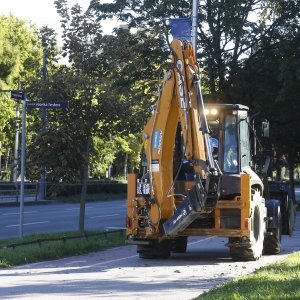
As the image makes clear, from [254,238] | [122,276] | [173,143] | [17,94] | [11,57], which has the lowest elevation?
[122,276]

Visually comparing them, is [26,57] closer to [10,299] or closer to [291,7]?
[291,7]

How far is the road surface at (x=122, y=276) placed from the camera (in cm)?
1012

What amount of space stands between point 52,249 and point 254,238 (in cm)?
418

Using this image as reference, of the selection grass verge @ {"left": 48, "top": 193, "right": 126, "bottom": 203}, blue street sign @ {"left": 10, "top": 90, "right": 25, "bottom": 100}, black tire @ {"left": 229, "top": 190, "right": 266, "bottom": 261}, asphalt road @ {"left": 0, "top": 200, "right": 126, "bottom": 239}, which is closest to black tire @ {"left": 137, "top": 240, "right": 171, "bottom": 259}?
black tire @ {"left": 229, "top": 190, "right": 266, "bottom": 261}

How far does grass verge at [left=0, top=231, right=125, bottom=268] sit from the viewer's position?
1380 cm

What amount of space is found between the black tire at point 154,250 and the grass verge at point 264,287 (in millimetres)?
3681

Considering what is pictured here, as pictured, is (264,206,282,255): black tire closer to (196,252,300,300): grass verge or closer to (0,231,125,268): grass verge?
(0,231,125,268): grass verge

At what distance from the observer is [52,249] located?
1514cm

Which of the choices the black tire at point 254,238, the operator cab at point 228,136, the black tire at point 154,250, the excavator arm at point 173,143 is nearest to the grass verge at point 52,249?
the black tire at point 154,250

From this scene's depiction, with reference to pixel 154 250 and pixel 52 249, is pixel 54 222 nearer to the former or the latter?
pixel 52 249

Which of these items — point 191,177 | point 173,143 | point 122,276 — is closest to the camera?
point 122,276

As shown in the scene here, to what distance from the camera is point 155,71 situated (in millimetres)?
29438

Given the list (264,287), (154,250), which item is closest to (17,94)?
(154,250)

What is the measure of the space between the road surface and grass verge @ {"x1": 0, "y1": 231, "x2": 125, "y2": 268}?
312 millimetres
